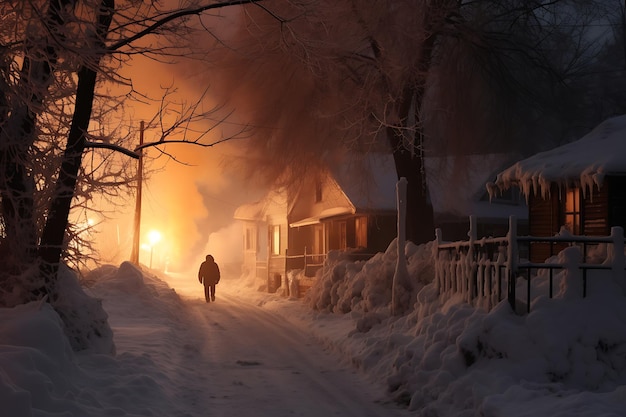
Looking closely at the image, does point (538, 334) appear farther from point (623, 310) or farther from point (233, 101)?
point (233, 101)

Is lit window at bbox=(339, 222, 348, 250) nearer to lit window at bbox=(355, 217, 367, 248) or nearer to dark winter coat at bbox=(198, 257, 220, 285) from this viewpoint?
lit window at bbox=(355, 217, 367, 248)

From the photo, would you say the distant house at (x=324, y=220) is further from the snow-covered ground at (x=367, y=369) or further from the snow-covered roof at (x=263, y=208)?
the snow-covered ground at (x=367, y=369)

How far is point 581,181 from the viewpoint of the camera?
595 inches

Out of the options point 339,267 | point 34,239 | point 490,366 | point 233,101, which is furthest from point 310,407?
point 233,101

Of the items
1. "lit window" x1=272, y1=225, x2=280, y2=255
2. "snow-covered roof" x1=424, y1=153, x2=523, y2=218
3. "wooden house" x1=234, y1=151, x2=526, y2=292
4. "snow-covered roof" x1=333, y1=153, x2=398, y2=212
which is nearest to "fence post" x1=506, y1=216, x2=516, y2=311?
"wooden house" x1=234, y1=151, x2=526, y2=292

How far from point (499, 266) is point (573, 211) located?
9430 millimetres

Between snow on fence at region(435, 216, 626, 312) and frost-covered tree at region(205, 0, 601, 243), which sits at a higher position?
frost-covered tree at region(205, 0, 601, 243)

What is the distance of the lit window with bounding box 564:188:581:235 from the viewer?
1820cm

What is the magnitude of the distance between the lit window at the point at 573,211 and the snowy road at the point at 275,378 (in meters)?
7.99

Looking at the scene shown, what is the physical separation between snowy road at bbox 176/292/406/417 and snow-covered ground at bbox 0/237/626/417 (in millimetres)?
28

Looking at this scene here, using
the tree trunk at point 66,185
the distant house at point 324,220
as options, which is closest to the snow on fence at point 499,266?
the tree trunk at point 66,185

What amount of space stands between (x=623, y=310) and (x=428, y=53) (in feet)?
43.3

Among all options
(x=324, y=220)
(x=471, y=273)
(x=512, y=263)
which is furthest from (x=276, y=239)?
(x=512, y=263)

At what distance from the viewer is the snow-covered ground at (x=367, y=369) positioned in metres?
7.16
